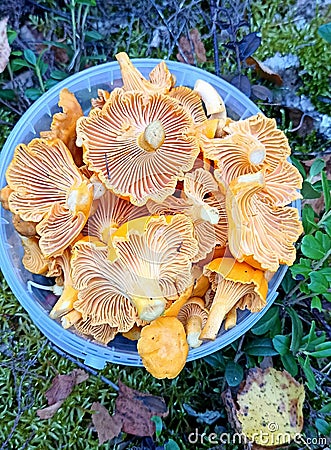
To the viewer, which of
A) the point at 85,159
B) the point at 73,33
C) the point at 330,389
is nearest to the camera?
the point at 85,159

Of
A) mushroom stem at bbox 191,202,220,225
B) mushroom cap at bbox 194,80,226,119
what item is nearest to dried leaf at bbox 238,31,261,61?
mushroom cap at bbox 194,80,226,119

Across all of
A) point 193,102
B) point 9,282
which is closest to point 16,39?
point 193,102

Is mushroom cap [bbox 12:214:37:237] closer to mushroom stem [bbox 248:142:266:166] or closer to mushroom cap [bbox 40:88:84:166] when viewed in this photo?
mushroom cap [bbox 40:88:84:166]

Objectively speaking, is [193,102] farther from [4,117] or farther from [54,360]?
[54,360]

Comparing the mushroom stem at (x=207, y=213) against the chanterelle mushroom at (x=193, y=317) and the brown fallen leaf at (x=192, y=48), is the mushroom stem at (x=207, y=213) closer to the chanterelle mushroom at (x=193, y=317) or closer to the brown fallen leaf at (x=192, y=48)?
the chanterelle mushroom at (x=193, y=317)

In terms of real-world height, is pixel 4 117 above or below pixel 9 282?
above
